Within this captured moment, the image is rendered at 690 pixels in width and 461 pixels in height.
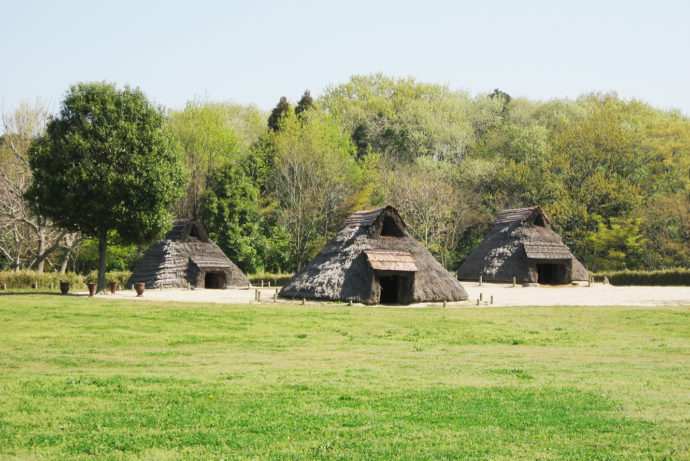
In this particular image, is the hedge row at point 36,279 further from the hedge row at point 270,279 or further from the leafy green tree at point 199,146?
the leafy green tree at point 199,146

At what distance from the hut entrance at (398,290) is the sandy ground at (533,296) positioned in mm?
892

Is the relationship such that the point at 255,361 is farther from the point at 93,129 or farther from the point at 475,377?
the point at 93,129

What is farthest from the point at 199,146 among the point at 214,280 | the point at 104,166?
the point at 104,166

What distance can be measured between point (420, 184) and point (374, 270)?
3058 centimetres

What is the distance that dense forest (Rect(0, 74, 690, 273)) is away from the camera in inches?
2233

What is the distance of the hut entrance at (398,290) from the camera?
112 ft

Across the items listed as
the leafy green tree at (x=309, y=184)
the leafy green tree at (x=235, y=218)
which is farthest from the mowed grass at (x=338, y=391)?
the leafy green tree at (x=309, y=184)

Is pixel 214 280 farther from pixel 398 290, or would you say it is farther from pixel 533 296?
pixel 533 296

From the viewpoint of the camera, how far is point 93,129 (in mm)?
36062

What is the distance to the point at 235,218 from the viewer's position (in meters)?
56.9

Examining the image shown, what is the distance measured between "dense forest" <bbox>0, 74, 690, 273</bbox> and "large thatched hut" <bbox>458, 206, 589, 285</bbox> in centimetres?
795

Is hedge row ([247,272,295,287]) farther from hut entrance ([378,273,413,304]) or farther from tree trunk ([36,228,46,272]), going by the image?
hut entrance ([378,273,413,304])

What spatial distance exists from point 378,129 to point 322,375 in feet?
207

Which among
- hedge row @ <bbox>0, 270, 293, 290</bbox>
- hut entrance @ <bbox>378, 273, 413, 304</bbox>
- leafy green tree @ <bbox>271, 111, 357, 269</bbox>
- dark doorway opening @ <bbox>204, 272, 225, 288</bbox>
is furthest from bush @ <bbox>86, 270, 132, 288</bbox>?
hut entrance @ <bbox>378, 273, 413, 304</bbox>
